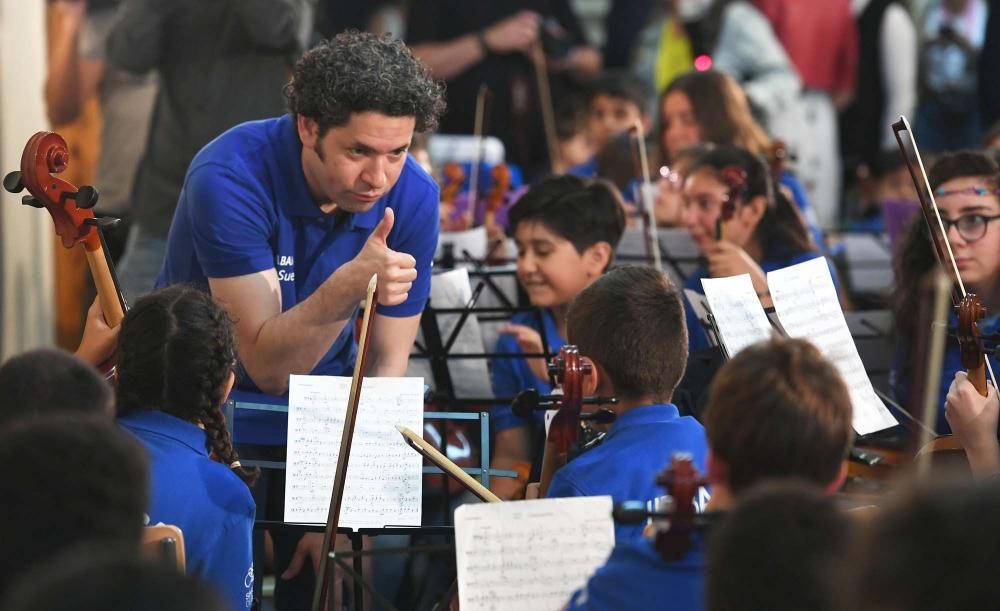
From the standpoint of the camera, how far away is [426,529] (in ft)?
8.06

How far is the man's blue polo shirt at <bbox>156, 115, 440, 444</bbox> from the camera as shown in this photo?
2.79m

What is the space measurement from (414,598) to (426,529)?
1358mm

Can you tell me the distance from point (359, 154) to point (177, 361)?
584 mm

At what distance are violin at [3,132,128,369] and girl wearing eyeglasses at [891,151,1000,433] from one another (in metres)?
1.78

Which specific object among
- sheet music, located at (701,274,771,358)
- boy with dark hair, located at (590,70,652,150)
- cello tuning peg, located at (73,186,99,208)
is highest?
boy with dark hair, located at (590,70,652,150)

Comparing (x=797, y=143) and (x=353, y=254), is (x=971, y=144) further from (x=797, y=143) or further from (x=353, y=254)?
(x=353, y=254)

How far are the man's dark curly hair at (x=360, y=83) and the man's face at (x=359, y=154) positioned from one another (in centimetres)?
2

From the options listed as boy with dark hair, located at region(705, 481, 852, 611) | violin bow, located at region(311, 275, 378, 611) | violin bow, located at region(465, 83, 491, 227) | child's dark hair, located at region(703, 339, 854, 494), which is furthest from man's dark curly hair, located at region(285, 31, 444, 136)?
violin bow, located at region(465, 83, 491, 227)

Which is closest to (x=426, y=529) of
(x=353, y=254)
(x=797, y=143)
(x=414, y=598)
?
(x=353, y=254)

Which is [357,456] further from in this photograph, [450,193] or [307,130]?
[450,193]

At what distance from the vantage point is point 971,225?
3393 millimetres

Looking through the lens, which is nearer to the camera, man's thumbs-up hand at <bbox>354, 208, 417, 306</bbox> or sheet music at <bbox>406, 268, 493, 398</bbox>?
man's thumbs-up hand at <bbox>354, 208, 417, 306</bbox>

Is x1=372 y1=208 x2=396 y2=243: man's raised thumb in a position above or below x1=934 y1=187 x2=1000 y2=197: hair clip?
below

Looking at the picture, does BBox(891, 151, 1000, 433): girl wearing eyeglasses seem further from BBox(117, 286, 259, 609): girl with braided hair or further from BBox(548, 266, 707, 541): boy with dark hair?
BBox(117, 286, 259, 609): girl with braided hair
